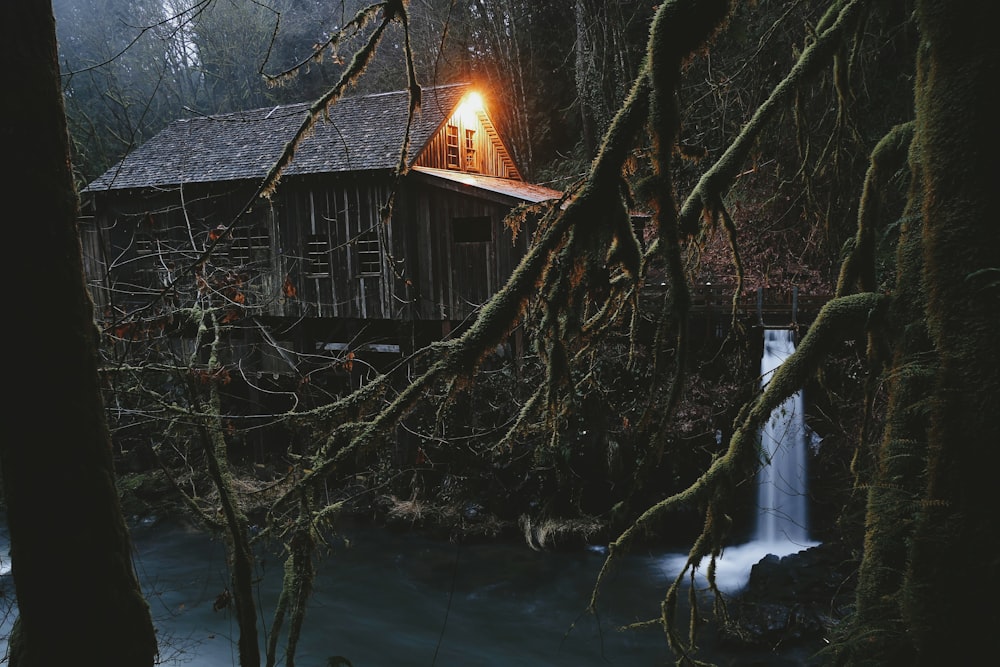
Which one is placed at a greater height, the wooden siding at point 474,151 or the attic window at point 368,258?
the wooden siding at point 474,151

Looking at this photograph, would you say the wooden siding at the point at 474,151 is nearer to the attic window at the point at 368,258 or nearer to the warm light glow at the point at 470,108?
the warm light glow at the point at 470,108

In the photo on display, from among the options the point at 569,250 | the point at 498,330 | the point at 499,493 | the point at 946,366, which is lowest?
the point at 499,493

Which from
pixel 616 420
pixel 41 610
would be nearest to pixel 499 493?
pixel 616 420

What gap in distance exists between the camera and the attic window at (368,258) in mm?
14719

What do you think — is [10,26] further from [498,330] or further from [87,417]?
[498,330]

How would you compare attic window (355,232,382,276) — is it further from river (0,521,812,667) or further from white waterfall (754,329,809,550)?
white waterfall (754,329,809,550)

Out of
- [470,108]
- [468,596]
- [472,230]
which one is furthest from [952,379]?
[470,108]

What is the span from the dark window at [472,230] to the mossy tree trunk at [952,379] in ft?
39.8

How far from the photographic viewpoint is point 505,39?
65.1 ft

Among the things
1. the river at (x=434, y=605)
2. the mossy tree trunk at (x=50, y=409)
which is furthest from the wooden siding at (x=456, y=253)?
the mossy tree trunk at (x=50, y=409)

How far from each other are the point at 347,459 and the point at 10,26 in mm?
1967

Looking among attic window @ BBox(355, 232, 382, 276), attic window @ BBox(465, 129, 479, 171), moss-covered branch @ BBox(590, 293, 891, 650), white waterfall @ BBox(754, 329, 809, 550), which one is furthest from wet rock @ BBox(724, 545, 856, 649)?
attic window @ BBox(465, 129, 479, 171)

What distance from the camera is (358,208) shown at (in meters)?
14.5

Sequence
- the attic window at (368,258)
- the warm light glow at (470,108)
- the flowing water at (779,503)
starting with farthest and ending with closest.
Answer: the warm light glow at (470,108)
the attic window at (368,258)
the flowing water at (779,503)
